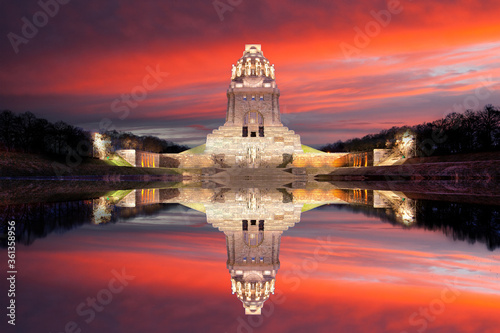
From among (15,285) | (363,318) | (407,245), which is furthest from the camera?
(407,245)

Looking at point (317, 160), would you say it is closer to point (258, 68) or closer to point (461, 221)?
point (258, 68)

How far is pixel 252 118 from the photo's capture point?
222ft

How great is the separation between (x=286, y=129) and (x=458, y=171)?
118ft

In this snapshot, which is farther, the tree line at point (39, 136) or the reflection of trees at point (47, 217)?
the tree line at point (39, 136)

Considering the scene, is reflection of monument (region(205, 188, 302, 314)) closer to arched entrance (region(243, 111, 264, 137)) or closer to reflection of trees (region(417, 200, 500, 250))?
reflection of trees (region(417, 200, 500, 250))

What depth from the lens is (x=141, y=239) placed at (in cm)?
629

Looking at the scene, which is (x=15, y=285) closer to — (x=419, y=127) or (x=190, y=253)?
(x=190, y=253)

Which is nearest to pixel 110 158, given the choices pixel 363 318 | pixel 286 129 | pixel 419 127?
pixel 286 129

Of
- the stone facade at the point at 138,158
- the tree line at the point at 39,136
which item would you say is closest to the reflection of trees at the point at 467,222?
the tree line at the point at 39,136

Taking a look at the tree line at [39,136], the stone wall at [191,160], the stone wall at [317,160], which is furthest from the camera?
Result: the stone wall at [317,160]

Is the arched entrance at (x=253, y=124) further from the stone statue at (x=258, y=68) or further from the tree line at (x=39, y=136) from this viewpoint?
the tree line at (x=39, y=136)

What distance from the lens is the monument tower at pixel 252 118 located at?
6119 centimetres

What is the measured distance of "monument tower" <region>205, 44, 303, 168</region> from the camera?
61188mm

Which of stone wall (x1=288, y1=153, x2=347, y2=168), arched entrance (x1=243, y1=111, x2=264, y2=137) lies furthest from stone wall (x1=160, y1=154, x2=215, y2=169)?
stone wall (x1=288, y1=153, x2=347, y2=168)
